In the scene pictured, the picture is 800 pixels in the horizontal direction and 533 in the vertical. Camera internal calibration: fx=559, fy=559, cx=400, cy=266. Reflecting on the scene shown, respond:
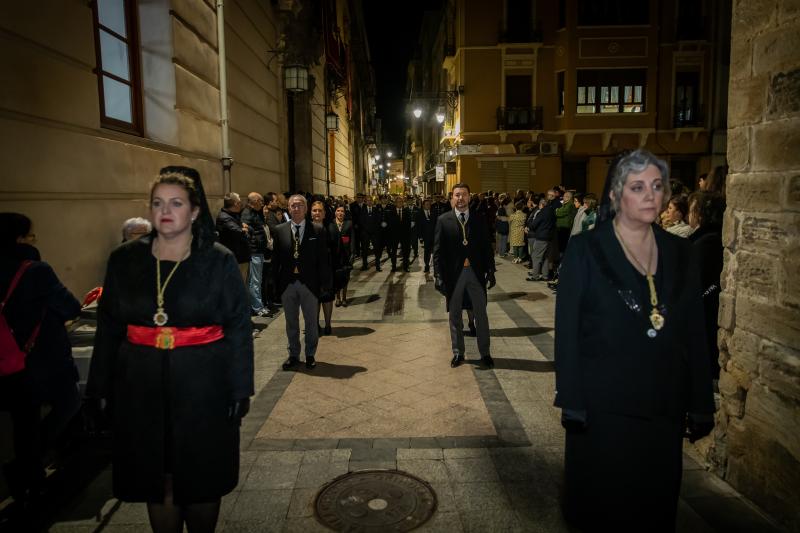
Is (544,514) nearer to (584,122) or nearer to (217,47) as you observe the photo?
(217,47)

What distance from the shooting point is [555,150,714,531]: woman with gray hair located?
7.97 ft

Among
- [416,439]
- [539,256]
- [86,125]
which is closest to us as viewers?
[416,439]

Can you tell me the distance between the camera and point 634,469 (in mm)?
2447

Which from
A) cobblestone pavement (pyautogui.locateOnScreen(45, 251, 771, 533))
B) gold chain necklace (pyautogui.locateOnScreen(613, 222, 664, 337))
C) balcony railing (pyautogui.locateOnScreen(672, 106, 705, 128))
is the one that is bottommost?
cobblestone pavement (pyautogui.locateOnScreen(45, 251, 771, 533))

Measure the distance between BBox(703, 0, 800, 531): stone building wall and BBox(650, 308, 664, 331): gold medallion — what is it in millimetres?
1247

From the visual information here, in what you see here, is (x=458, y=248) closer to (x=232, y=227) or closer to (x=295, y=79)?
(x=232, y=227)

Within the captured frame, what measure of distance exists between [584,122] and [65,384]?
2713 centimetres

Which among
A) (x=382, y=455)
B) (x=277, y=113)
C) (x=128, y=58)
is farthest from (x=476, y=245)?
(x=277, y=113)

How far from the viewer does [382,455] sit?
4.18 meters

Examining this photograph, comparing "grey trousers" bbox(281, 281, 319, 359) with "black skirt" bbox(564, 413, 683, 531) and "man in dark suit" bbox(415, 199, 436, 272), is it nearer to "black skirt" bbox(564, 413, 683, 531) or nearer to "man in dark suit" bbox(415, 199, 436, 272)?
"black skirt" bbox(564, 413, 683, 531)

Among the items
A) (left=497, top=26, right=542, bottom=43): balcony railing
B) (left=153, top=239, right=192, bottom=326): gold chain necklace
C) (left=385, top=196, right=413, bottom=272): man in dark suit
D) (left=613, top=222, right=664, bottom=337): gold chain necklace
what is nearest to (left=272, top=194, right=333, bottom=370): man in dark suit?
(left=153, top=239, right=192, bottom=326): gold chain necklace

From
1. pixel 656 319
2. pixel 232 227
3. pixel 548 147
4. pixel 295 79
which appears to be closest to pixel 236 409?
pixel 656 319

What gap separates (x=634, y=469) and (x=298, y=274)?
4.65 meters

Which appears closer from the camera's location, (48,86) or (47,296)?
(47,296)
